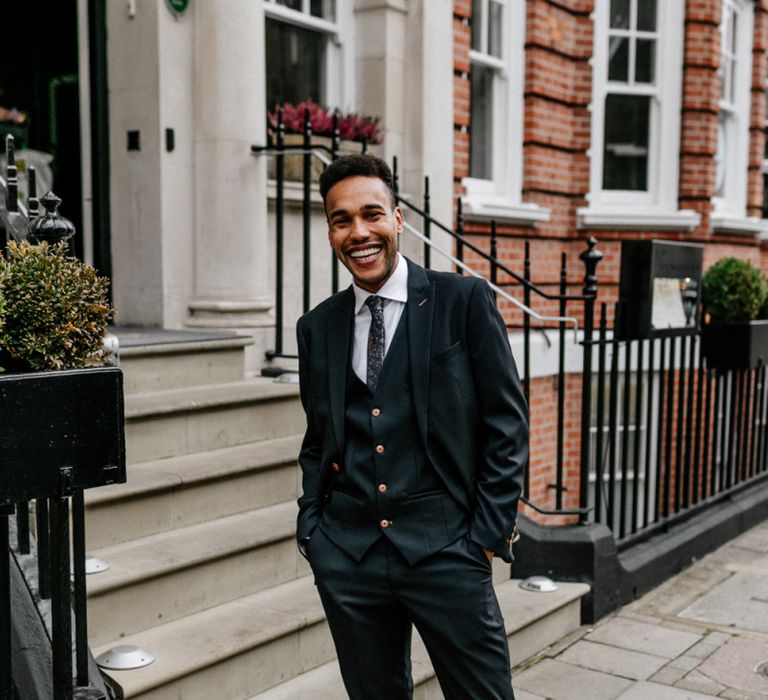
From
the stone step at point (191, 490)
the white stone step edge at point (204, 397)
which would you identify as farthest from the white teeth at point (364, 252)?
the white stone step edge at point (204, 397)

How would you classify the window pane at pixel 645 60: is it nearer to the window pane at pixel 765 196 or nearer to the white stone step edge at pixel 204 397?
the window pane at pixel 765 196

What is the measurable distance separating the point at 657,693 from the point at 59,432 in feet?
8.95

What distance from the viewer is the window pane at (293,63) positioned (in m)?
6.58

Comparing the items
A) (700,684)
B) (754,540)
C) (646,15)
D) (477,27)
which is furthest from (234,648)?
(646,15)

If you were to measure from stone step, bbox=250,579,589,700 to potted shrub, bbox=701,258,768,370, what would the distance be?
7.85 feet

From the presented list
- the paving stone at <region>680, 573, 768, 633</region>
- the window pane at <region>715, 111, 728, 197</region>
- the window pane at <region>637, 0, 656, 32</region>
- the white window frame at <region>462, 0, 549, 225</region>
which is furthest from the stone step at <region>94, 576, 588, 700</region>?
the window pane at <region>715, 111, 728, 197</region>

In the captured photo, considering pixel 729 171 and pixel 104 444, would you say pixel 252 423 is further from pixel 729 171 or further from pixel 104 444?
pixel 729 171

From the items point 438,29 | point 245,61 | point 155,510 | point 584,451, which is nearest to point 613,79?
point 438,29

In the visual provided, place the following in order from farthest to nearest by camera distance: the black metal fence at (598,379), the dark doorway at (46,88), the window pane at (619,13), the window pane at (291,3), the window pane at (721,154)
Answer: the window pane at (721,154), the window pane at (619,13), the window pane at (291,3), the dark doorway at (46,88), the black metal fence at (598,379)

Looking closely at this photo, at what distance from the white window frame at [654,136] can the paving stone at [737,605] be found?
4639 millimetres

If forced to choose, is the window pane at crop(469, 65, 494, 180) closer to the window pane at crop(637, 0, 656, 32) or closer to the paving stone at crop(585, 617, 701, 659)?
the window pane at crop(637, 0, 656, 32)

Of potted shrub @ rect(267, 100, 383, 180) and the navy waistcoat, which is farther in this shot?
potted shrub @ rect(267, 100, 383, 180)

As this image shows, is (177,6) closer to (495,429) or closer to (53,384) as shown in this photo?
(53,384)

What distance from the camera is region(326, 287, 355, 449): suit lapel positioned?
2.49 meters
